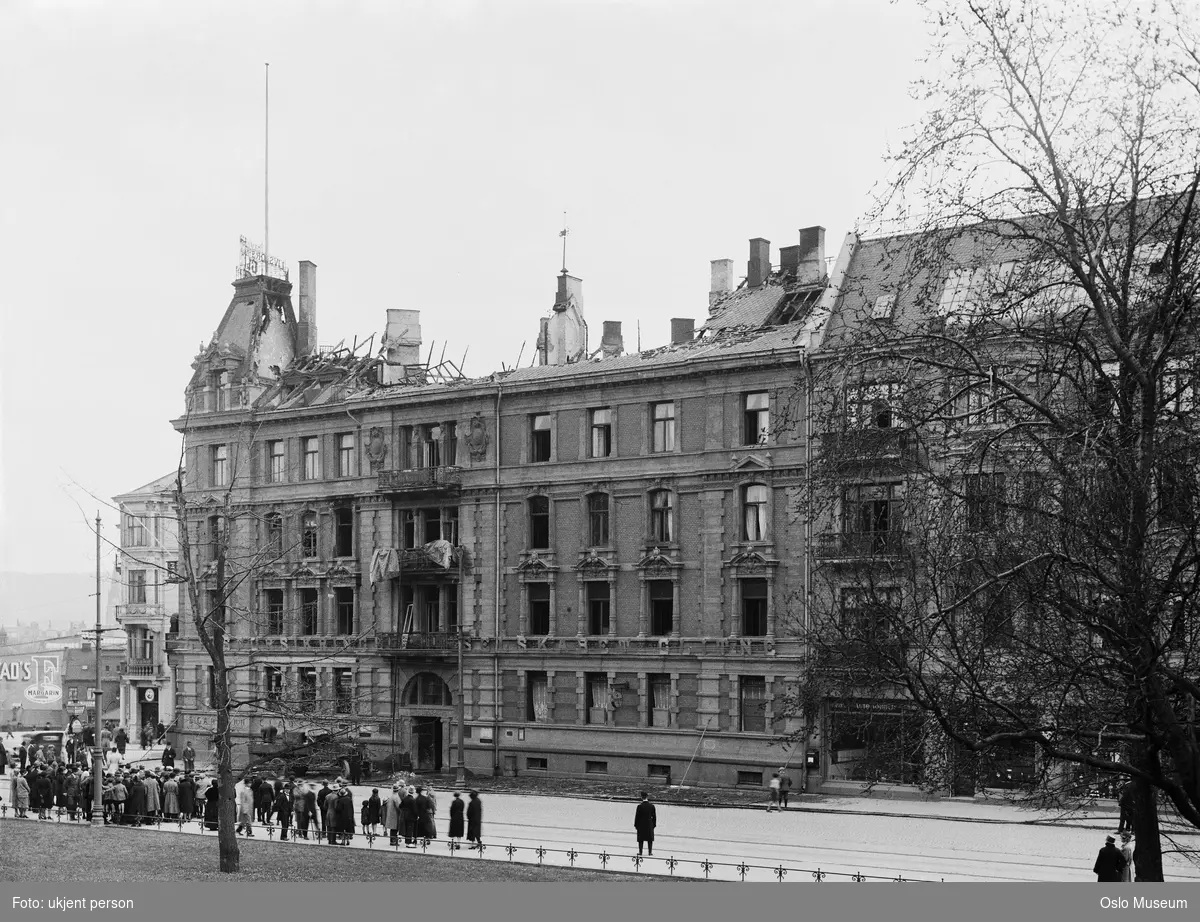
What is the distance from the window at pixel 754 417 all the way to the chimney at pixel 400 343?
18.4 meters

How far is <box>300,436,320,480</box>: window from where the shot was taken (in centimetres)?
6134

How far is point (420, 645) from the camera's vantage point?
56469mm

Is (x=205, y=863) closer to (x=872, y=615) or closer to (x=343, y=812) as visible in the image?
(x=343, y=812)

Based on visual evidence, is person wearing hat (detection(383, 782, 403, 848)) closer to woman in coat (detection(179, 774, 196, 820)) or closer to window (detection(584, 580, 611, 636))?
woman in coat (detection(179, 774, 196, 820))

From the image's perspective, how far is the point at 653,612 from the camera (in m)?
52.0

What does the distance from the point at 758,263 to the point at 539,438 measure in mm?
10975

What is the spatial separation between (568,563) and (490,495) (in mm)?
4494

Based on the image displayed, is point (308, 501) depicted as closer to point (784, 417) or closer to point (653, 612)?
point (653, 612)

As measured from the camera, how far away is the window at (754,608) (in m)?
49.5

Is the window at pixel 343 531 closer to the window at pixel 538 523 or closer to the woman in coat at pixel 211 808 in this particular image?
the window at pixel 538 523

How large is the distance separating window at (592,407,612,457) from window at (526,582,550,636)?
5.40 meters

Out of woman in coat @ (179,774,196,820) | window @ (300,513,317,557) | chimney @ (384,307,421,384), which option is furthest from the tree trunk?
chimney @ (384,307,421,384)

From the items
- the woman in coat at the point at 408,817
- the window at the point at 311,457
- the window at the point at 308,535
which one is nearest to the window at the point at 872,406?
the woman in coat at the point at 408,817

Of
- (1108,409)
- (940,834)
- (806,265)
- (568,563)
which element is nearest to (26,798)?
(568,563)
